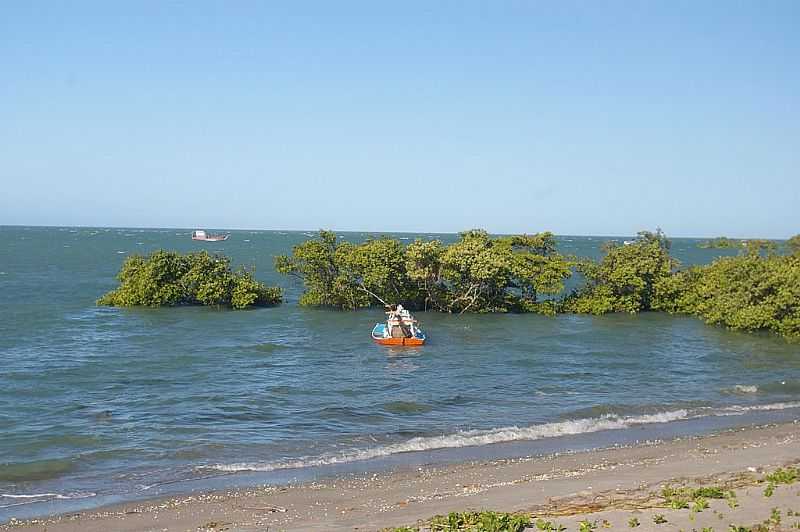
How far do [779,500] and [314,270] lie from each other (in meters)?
35.9

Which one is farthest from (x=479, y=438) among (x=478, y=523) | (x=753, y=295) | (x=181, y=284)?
(x=181, y=284)

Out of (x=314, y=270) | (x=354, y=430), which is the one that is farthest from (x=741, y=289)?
(x=354, y=430)

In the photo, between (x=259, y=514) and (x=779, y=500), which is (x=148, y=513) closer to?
(x=259, y=514)

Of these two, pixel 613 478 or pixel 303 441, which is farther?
pixel 303 441

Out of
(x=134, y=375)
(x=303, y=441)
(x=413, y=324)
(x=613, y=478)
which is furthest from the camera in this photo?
(x=413, y=324)

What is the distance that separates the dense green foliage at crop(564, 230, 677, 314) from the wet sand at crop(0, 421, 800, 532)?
95.5 ft

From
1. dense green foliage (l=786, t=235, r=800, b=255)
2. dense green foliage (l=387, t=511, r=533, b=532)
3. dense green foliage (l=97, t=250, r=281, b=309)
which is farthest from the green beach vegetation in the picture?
dense green foliage (l=786, t=235, r=800, b=255)

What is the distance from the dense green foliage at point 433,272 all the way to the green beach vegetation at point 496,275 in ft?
0.20

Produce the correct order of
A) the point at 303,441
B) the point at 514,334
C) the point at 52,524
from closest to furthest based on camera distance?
the point at 52,524 < the point at 303,441 < the point at 514,334

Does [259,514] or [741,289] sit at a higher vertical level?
[741,289]

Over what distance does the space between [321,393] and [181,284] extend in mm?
24489

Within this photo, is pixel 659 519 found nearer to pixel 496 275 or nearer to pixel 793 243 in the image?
pixel 496 275

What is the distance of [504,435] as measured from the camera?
19328 mm

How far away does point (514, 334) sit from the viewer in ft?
125
